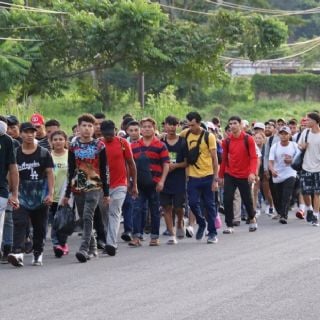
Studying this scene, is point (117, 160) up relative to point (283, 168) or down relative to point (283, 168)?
up

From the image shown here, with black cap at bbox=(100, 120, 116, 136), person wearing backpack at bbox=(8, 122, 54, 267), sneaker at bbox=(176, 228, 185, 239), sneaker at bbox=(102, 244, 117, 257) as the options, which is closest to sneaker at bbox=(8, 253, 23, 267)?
person wearing backpack at bbox=(8, 122, 54, 267)

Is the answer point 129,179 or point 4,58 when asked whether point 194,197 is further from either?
point 4,58

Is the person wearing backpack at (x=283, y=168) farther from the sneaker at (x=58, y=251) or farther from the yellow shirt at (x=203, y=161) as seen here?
the sneaker at (x=58, y=251)

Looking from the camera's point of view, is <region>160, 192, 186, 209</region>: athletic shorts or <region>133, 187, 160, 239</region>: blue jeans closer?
<region>133, 187, 160, 239</region>: blue jeans

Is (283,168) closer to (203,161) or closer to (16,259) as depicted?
(203,161)

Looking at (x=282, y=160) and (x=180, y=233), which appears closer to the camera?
(x=180, y=233)

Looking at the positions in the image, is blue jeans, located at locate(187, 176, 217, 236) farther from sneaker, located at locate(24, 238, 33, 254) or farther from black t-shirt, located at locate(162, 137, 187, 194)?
sneaker, located at locate(24, 238, 33, 254)

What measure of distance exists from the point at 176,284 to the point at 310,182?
27.6 ft

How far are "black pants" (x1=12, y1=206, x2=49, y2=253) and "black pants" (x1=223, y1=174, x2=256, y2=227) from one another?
4.62 m

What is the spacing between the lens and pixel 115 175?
1464 centimetres

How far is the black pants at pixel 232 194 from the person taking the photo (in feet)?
58.0

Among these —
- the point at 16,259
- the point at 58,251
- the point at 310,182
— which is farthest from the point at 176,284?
the point at 310,182

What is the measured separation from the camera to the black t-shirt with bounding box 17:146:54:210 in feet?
44.8

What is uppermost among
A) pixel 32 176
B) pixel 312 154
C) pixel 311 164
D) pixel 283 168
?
pixel 32 176
